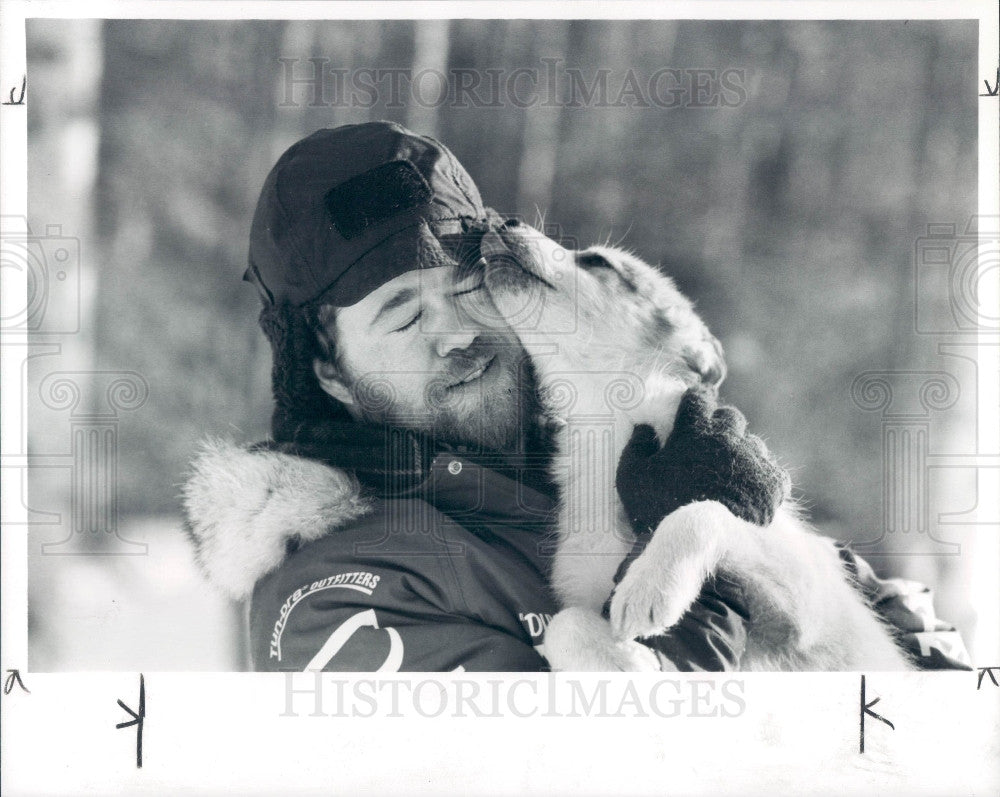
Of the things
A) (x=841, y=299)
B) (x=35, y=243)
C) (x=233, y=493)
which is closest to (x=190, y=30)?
(x=35, y=243)

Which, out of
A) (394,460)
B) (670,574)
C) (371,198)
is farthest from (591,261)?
(670,574)

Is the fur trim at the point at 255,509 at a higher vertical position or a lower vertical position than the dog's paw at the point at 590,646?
higher

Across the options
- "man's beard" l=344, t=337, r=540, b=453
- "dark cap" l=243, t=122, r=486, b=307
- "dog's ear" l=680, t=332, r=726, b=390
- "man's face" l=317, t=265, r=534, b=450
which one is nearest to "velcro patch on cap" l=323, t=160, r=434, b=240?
"dark cap" l=243, t=122, r=486, b=307

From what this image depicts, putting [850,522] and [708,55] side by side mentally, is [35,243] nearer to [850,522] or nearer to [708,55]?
[708,55]
